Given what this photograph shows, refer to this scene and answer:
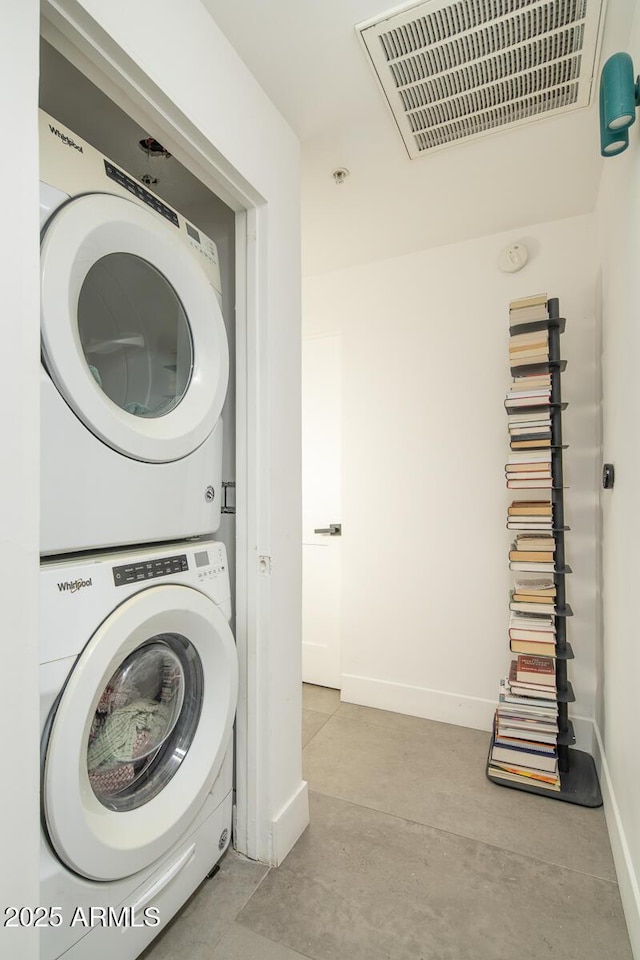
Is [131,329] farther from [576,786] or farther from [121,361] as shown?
[576,786]

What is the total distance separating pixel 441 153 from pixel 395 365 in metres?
1.00

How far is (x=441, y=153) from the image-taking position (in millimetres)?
1787

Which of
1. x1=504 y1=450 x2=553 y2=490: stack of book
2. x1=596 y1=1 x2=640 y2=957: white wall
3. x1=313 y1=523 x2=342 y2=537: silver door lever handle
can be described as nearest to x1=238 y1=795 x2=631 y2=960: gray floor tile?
x1=596 y1=1 x2=640 y2=957: white wall

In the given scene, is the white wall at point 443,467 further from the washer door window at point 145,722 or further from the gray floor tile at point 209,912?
the washer door window at point 145,722

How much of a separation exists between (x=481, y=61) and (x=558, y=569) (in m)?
1.71

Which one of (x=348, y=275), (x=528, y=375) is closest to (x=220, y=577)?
(x=528, y=375)

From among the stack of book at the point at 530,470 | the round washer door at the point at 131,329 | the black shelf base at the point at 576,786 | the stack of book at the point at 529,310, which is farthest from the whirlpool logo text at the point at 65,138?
the black shelf base at the point at 576,786

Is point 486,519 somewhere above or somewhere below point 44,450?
below

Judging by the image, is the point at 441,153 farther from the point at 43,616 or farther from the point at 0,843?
the point at 0,843

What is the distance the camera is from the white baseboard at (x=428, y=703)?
232 centimetres

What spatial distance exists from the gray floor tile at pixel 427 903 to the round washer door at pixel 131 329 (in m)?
1.27

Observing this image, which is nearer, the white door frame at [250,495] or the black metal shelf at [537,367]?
the white door frame at [250,495]

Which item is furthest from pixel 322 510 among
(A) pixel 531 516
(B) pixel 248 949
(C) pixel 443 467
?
(B) pixel 248 949

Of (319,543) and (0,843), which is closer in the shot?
(0,843)
